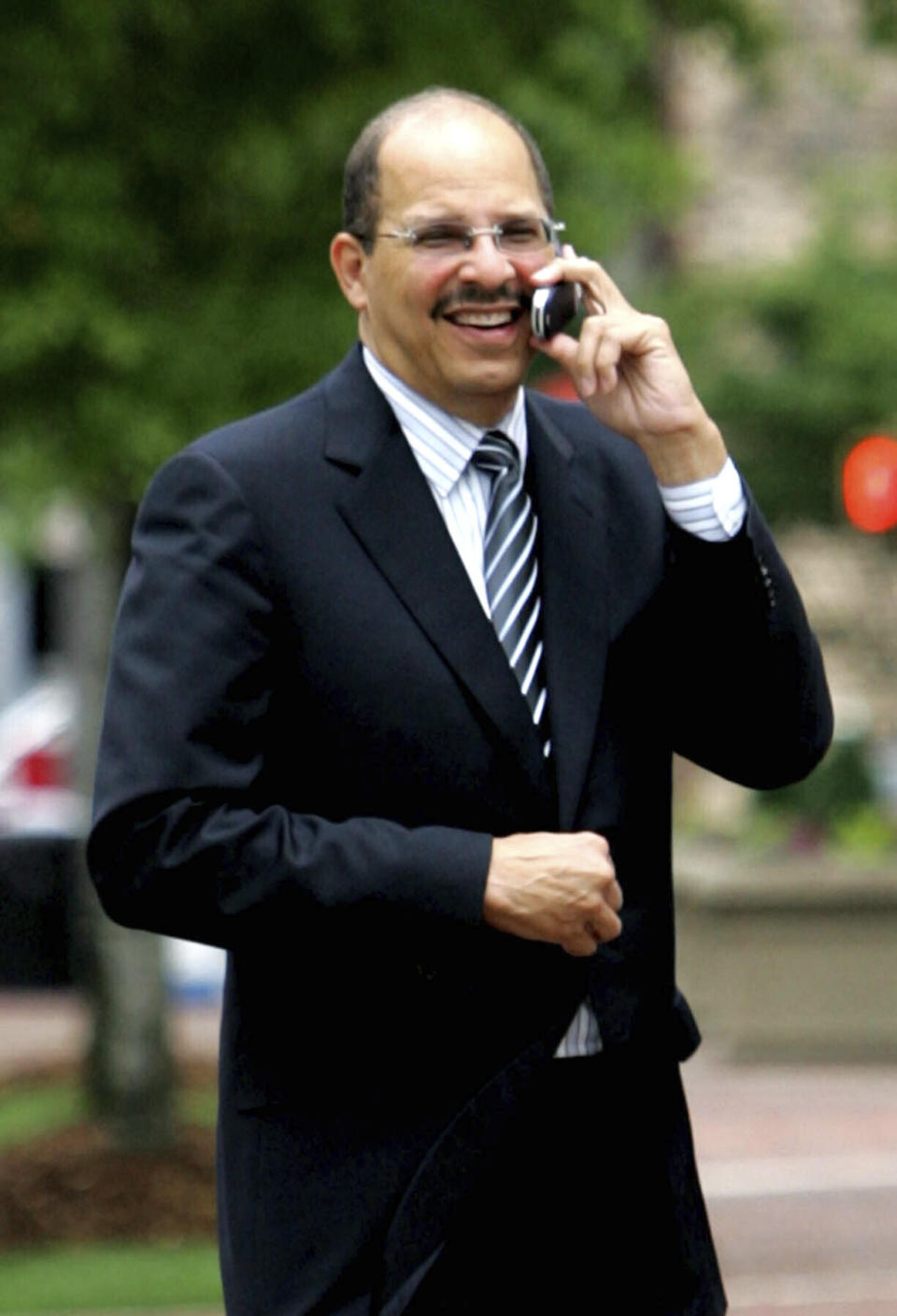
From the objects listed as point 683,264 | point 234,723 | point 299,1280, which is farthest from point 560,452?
point 683,264

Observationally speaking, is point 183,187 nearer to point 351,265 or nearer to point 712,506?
point 351,265

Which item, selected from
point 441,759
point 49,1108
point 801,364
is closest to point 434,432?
point 441,759

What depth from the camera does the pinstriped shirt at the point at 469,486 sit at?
119 inches

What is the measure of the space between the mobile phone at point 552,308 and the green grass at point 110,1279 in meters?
4.73

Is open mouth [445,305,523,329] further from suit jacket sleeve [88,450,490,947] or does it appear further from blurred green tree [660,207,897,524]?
blurred green tree [660,207,897,524]

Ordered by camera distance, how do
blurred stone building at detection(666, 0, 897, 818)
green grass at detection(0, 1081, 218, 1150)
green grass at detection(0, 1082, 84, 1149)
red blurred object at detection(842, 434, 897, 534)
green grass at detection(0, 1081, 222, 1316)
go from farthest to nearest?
blurred stone building at detection(666, 0, 897, 818) → red blurred object at detection(842, 434, 897, 534) → green grass at detection(0, 1082, 84, 1149) → green grass at detection(0, 1081, 218, 1150) → green grass at detection(0, 1081, 222, 1316)

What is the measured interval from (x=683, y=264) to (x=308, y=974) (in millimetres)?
20586

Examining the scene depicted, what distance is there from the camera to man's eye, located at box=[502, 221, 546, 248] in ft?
9.87

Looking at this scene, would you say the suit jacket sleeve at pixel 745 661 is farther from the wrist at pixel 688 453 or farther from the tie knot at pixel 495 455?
the tie knot at pixel 495 455

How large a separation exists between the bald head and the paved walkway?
4.48 meters

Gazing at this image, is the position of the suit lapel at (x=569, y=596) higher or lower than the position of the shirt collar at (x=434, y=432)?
lower

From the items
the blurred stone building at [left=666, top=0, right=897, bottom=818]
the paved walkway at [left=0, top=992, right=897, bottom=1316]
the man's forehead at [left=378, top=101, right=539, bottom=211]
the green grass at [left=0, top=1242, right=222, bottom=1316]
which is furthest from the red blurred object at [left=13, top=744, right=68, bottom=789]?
the man's forehead at [left=378, top=101, right=539, bottom=211]

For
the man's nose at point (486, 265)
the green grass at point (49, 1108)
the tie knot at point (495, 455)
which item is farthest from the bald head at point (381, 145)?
the green grass at point (49, 1108)

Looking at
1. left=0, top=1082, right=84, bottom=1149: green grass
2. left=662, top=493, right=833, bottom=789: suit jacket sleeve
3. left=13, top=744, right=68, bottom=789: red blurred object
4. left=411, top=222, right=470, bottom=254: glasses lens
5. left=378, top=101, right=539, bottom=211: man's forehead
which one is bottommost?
left=0, top=1082, right=84, bottom=1149: green grass
